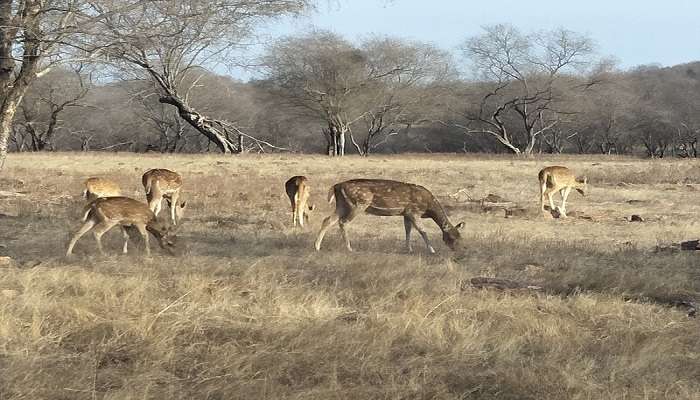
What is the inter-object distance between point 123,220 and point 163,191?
4.05m

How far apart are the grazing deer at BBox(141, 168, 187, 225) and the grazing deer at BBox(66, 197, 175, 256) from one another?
3130 millimetres

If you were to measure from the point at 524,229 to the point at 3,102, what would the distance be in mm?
9231

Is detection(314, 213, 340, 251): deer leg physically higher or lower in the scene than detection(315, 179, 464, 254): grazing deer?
lower

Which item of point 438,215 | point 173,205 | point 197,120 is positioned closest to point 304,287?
point 438,215

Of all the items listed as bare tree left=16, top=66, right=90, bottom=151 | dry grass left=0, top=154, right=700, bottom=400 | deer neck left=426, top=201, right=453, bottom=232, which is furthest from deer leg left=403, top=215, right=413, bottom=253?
bare tree left=16, top=66, right=90, bottom=151

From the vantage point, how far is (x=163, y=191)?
14.0 m

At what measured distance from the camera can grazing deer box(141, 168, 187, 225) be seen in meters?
13.6

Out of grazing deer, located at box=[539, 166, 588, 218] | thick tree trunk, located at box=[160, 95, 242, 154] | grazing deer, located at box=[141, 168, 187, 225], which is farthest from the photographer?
thick tree trunk, located at box=[160, 95, 242, 154]

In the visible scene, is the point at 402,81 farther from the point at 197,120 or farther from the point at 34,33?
the point at 34,33

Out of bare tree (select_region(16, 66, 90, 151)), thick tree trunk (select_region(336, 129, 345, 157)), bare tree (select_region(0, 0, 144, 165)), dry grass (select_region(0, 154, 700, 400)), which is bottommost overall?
dry grass (select_region(0, 154, 700, 400))

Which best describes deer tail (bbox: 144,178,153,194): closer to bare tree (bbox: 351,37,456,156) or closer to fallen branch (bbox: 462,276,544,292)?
fallen branch (bbox: 462,276,544,292)

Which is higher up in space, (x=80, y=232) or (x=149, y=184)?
(x=149, y=184)

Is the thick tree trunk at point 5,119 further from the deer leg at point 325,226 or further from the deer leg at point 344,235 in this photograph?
the deer leg at point 344,235

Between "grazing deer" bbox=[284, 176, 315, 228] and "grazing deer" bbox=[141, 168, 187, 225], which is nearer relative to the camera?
"grazing deer" bbox=[284, 176, 315, 228]
